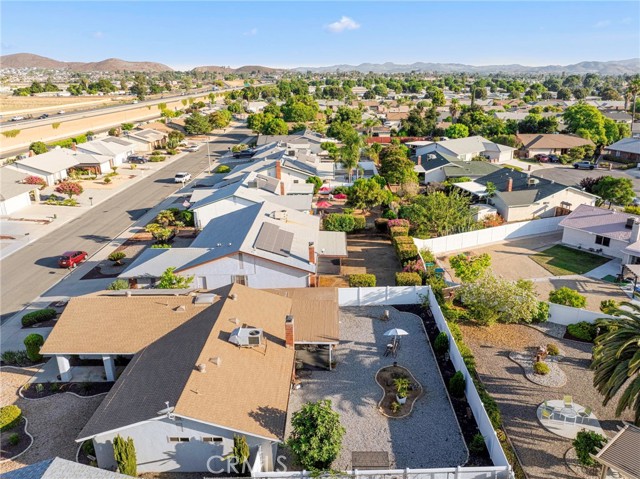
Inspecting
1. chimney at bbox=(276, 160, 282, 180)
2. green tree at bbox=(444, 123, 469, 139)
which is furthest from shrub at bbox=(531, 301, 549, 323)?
green tree at bbox=(444, 123, 469, 139)

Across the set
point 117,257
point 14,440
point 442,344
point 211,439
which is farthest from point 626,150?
point 14,440

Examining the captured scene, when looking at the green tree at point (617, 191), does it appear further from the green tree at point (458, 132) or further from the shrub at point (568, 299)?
the green tree at point (458, 132)

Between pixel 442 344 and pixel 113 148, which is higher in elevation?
pixel 113 148

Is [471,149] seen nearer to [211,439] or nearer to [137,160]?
[137,160]

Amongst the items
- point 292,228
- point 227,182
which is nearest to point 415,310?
point 292,228

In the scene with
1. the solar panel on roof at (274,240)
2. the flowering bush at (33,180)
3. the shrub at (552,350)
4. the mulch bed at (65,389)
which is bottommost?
the mulch bed at (65,389)

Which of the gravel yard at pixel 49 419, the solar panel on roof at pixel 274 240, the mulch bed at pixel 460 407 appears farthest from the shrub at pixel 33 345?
the mulch bed at pixel 460 407

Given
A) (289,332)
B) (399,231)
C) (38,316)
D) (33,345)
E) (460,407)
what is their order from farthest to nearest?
(399,231) → (38,316) → (33,345) → (289,332) → (460,407)
